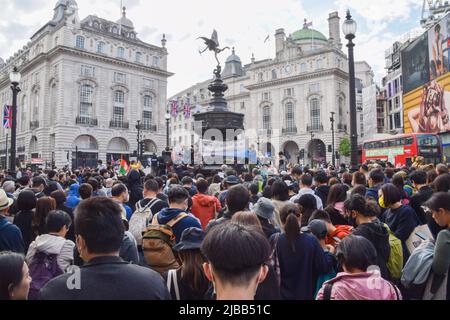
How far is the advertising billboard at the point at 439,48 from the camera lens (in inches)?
1200

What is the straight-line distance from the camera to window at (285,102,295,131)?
6275 centimetres

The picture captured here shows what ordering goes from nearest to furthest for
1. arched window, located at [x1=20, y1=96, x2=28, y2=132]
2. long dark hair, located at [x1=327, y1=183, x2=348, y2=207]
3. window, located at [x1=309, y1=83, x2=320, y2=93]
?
long dark hair, located at [x1=327, y1=183, x2=348, y2=207] < arched window, located at [x1=20, y1=96, x2=28, y2=132] < window, located at [x1=309, y1=83, x2=320, y2=93]

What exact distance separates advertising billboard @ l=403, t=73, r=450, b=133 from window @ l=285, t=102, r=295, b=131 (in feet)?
80.8

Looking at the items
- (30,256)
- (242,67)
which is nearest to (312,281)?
(30,256)

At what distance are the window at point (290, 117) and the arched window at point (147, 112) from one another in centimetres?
2513

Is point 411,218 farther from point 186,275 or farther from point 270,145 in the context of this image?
point 270,145

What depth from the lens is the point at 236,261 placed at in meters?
2.01

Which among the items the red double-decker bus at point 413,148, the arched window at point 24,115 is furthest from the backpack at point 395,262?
the arched window at point 24,115

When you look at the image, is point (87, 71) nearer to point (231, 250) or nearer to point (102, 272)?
point (102, 272)

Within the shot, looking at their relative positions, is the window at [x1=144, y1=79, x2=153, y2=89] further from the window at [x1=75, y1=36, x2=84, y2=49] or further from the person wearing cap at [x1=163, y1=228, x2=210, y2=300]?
the person wearing cap at [x1=163, y1=228, x2=210, y2=300]

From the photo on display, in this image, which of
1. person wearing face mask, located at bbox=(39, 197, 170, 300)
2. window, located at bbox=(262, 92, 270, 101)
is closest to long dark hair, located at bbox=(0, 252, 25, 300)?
person wearing face mask, located at bbox=(39, 197, 170, 300)

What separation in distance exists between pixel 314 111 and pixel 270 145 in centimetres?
1075

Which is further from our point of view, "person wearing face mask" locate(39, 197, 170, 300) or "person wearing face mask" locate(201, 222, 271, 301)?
"person wearing face mask" locate(39, 197, 170, 300)

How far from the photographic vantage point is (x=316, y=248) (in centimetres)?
363
